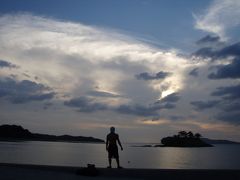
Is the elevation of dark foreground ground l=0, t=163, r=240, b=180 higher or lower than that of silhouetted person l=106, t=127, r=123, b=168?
lower

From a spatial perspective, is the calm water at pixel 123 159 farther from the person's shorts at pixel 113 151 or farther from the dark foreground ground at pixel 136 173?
the dark foreground ground at pixel 136 173

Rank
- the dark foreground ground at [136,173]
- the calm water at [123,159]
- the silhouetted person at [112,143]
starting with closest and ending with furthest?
the dark foreground ground at [136,173] < the silhouetted person at [112,143] < the calm water at [123,159]

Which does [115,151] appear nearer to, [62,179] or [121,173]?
[121,173]

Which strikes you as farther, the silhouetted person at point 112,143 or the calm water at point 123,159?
the calm water at point 123,159

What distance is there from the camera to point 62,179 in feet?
44.9

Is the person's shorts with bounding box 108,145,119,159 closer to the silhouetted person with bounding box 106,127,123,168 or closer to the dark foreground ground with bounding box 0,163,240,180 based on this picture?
the silhouetted person with bounding box 106,127,123,168

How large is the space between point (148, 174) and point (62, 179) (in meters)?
4.22

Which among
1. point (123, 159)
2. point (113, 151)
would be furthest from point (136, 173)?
point (123, 159)

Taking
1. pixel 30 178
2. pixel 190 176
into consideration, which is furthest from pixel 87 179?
pixel 190 176

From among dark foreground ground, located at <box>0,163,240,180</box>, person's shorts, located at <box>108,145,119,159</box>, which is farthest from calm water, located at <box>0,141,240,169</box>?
dark foreground ground, located at <box>0,163,240,180</box>

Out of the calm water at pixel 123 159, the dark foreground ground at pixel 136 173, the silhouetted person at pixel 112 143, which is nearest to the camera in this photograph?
the dark foreground ground at pixel 136 173

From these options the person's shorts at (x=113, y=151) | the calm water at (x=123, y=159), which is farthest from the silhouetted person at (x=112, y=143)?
the calm water at (x=123, y=159)

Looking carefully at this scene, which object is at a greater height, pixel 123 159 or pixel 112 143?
pixel 112 143

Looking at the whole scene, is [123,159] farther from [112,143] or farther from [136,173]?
[136,173]
